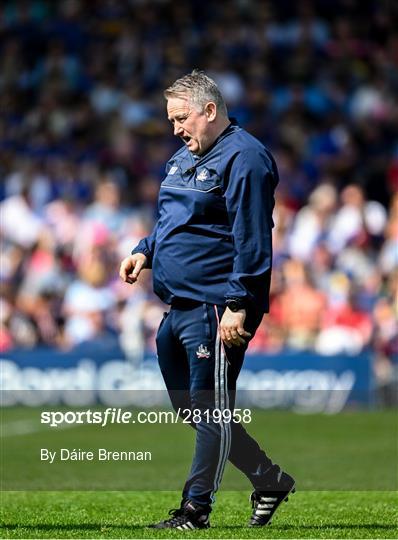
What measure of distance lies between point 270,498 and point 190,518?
499 millimetres

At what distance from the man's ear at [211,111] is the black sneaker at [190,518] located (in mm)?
1956

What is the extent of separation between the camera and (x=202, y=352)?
677 centimetres

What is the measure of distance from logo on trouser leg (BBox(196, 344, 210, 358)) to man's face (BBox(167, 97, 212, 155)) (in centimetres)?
101

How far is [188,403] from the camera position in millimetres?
6992

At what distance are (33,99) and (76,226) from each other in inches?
152

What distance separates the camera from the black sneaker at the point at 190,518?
22.4 feet

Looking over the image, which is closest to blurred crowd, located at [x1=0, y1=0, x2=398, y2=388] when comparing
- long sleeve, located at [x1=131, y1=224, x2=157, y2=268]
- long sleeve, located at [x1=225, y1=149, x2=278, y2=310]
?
long sleeve, located at [x1=131, y1=224, x2=157, y2=268]

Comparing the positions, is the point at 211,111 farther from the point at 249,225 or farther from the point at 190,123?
the point at 249,225

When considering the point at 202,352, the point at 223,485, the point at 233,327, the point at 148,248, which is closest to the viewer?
the point at 233,327

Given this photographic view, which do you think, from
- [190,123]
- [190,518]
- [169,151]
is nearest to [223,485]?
[190,518]

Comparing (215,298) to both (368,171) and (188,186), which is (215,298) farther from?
(368,171)

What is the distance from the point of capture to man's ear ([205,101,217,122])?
6.82 metres

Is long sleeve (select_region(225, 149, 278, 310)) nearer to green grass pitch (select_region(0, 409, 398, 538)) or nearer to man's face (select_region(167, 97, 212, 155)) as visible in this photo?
man's face (select_region(167, 97, 212, 155))

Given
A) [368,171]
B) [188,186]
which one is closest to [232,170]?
[188,186]
